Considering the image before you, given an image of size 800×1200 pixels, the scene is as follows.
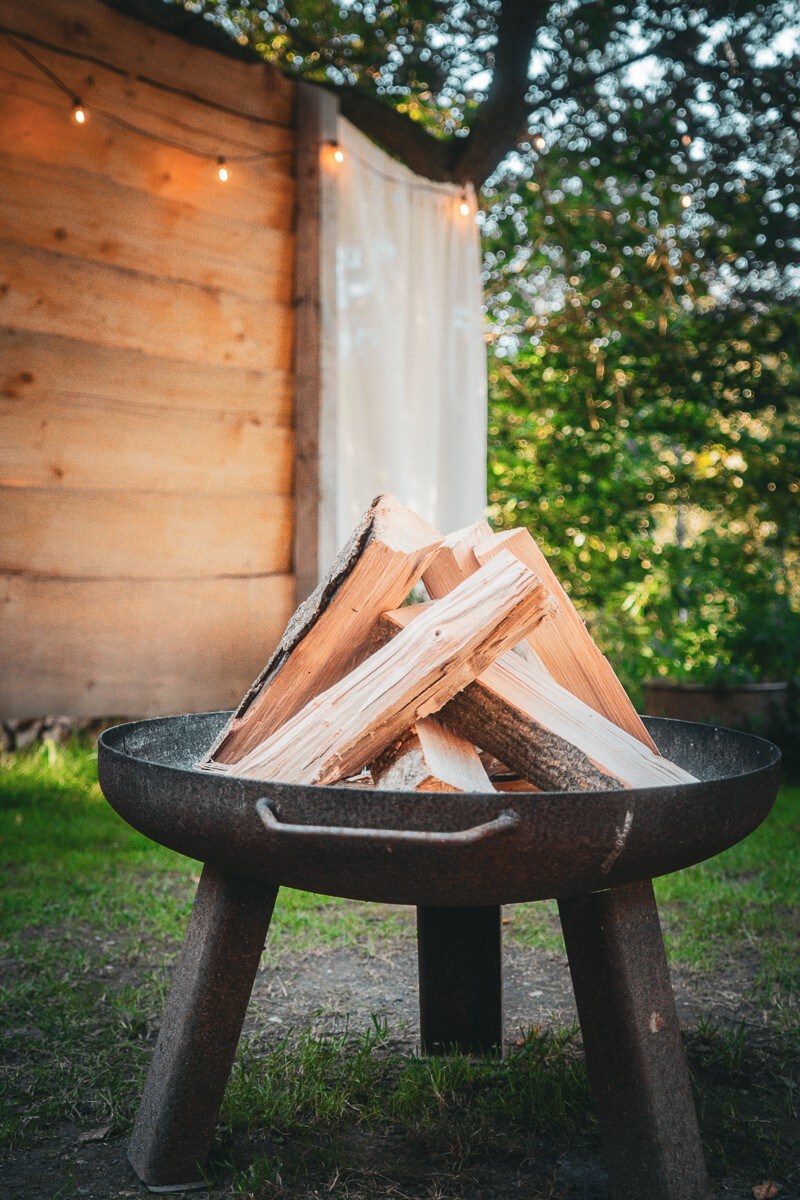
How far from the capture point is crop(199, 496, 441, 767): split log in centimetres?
143

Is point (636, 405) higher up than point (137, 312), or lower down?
higher up

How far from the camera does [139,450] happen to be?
345 cm

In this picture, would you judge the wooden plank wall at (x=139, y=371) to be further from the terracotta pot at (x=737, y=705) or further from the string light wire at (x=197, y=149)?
the terracotta pot at (x=737, y=705)

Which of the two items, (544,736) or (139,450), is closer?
(544,736)

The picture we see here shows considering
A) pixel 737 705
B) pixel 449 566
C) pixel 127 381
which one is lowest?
pixel 737 705

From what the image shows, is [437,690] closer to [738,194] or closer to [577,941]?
[577,941]

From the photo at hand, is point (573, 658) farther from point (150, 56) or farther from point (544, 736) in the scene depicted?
point (150, 56)

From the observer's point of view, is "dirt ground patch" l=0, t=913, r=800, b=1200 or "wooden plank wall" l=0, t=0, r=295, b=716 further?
"wooden plank wall" l=0, t=0, r=295, b=716

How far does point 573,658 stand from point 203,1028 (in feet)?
2.63

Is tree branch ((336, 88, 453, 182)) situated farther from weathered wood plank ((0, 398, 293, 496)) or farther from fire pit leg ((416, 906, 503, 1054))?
fire pit leg ((416, 906, 503, 1054))

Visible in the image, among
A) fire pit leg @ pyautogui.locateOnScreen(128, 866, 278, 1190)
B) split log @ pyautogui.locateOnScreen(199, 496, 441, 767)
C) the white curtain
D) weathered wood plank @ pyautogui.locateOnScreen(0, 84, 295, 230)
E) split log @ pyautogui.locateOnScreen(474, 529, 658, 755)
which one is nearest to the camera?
fire pit leg @ pyautogui.locateOnScreen(128, 866, 278, 1190)

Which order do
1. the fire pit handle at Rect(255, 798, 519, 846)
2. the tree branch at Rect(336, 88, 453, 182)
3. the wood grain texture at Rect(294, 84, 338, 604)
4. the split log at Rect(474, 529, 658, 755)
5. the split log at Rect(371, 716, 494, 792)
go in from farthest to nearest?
the tree branch at Rect(336, 88, 453, 182) < the wood grain texture at Rect(294, 84, 338, 604) < the split log at Rect(474, 529, 658, 755) < the split log at Rect(371, 716, 494, 792) < the fire pit handle at Rect(255, 798, 519, 846)

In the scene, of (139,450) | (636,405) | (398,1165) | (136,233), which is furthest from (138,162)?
(398,1165)

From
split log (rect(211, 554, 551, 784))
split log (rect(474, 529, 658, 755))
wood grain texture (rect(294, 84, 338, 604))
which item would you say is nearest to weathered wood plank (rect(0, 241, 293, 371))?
wood grain texture (rect(294, 84, 338, 604))
